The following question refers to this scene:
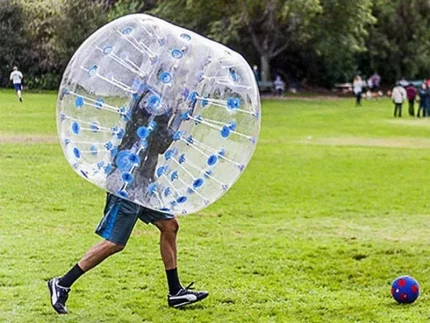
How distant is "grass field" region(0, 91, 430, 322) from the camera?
5879 mm

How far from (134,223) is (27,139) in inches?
492

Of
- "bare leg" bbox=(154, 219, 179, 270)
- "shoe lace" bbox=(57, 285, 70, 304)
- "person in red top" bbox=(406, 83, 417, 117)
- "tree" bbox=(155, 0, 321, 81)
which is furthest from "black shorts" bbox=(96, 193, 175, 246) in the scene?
"tree" bbox=(155, 0, 321, 81)

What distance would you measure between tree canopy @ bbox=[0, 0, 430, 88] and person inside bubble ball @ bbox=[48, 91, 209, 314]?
14264mm

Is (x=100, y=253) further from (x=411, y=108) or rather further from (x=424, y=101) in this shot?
(x=411, y=108)

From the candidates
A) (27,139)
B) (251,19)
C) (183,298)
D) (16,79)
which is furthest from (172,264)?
(251,19)

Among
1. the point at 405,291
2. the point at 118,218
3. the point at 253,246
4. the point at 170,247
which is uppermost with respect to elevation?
the point at 118,218

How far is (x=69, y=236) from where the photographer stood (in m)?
8.12

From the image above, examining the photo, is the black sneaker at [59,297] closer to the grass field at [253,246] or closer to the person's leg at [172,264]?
the grass field at [253,246]

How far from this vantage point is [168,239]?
5781mm

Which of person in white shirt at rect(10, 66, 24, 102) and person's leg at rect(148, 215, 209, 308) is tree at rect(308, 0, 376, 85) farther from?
person's leg at rect(148, 215, 209, 308)

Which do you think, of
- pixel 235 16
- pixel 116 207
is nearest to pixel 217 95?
pixel 116 207

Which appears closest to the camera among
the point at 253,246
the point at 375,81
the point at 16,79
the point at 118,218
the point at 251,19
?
the point at 118,218

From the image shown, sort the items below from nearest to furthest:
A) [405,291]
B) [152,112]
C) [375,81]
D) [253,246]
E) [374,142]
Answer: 1. [152,112]
2. [405,291]
3. [253,246]
4. [374,142]
5. [375,81]

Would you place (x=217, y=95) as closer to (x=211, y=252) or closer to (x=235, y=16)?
(x=211, y=252)
